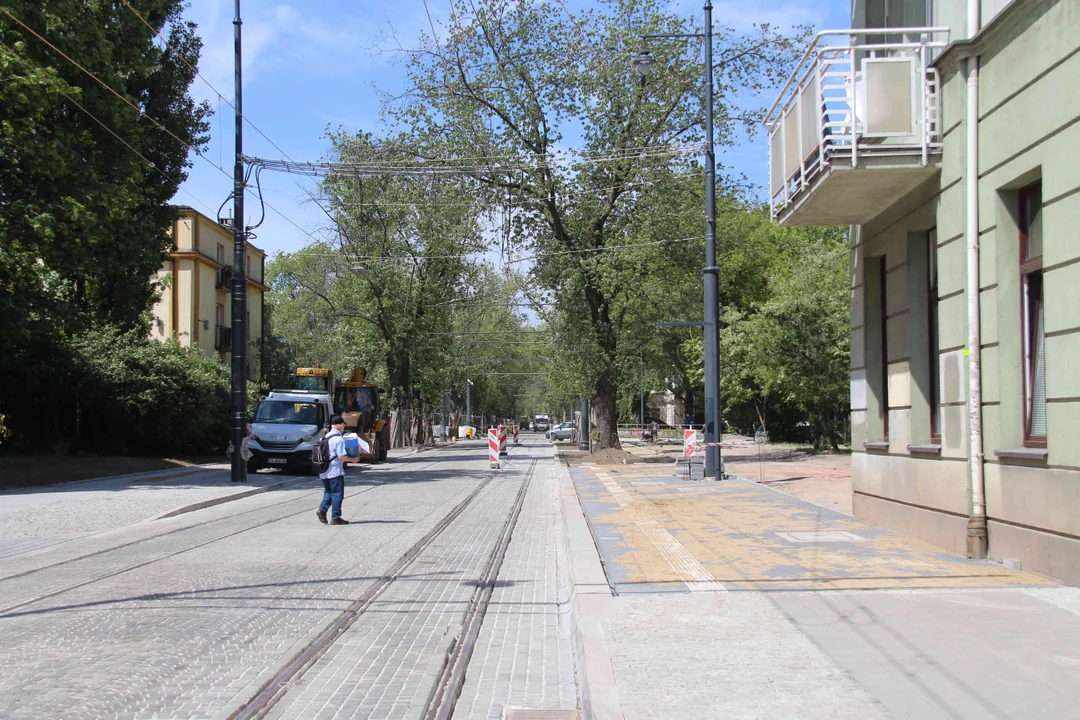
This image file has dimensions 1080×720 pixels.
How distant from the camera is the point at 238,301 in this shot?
21188mm

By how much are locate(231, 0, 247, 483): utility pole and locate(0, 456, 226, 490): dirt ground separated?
4173 millimetres

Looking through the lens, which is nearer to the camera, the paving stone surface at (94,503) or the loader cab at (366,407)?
the paving stone surface at (94,503)

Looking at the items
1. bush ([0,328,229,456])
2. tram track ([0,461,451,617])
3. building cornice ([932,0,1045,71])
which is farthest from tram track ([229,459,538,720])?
bush ([0,328,229,456])

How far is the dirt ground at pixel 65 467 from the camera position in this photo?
20.8m

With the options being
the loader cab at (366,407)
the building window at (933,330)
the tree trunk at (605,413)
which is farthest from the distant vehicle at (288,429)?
the building window at (933,330)

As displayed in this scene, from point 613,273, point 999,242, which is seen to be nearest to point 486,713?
point 999,242

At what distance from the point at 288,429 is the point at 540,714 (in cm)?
2213

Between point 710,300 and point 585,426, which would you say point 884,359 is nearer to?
point 710,300

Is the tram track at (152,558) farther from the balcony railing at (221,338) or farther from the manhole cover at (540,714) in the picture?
the balcony railing at (221,338)

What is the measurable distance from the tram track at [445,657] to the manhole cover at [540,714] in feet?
1.13

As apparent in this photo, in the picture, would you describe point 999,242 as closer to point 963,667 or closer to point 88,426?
point 963,667

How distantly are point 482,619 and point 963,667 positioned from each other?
3600 mm

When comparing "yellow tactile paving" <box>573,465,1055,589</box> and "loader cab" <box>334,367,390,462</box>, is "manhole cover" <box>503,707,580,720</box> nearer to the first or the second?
"yellow tactile paving" <box>573,465,1055,589</box>

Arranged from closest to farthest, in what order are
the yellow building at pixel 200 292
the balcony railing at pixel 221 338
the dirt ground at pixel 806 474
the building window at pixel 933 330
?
1. the building window at pixel 933 330
2. the dirt ground at pixel 806 474
3. the yellow building at pixel 200 292
4. the balcony railing at pixel 221 338
